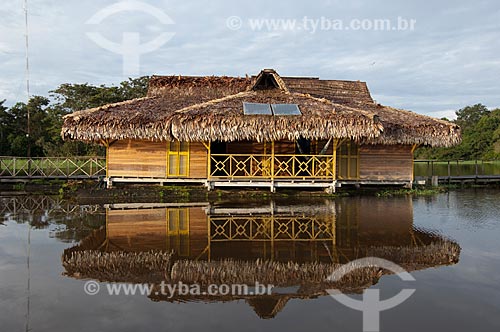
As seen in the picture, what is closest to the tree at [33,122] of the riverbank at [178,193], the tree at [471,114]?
the riverbank at [178,193]

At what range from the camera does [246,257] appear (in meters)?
5.79

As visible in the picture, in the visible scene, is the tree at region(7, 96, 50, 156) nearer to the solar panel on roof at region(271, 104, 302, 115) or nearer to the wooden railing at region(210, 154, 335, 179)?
the wooden railing at region(210, 154, 335, 179)

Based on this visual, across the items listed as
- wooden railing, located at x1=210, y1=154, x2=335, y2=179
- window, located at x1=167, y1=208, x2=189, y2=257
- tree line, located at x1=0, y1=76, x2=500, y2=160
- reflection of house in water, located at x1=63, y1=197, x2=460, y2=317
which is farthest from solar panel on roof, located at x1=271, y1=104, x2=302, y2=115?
tree line, located at x1=0, y1=76, x2=500, y2=160

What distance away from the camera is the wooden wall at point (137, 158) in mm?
13703

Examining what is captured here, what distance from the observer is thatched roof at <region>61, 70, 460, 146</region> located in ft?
39.6

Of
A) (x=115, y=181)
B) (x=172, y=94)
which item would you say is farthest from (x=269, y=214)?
(x=172, y=94)

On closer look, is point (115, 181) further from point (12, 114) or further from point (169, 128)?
point (12, 114)

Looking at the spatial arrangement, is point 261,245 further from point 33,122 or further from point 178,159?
point 33,122

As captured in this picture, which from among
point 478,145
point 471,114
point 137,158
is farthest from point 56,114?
point 471,114

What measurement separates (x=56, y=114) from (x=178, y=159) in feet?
72.5

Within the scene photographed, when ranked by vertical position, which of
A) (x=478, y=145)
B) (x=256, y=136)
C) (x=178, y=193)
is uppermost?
(x=478, y=145)

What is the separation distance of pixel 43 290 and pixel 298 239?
4.17 m

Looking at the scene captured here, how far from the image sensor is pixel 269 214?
9578 millimetres

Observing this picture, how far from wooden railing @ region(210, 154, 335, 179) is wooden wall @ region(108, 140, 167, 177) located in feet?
6.43
